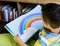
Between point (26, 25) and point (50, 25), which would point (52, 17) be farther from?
point (26, 25)

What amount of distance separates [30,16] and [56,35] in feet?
1.30

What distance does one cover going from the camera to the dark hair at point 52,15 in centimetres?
125

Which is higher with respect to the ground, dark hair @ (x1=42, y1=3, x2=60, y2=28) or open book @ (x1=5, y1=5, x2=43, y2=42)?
dark hair @ (x1=42, y1=3, x2=60, y2=28)

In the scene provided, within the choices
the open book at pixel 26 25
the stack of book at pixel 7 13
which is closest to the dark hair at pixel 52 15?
the open book at pixel 26 25

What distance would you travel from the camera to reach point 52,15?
1267 millimetres

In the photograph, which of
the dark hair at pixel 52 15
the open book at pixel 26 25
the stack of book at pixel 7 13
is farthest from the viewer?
the stack of book at pixel 7 13

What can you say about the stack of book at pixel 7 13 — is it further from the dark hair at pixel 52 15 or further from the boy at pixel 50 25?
the dark hair at pixel 52 15

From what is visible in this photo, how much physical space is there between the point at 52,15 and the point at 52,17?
0.05 feet

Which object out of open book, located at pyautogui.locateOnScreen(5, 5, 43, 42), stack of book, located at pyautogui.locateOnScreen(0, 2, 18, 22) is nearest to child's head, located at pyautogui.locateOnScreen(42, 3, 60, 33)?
open book, located at pyautogui.locateOnScreen(5, 5, 43, 42)

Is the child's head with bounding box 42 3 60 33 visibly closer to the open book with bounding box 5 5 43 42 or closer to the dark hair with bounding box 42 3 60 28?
the dark hair with bounding box 42 3 60 28

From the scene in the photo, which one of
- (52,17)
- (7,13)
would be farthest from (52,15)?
(7,13)

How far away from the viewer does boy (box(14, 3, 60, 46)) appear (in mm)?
1261

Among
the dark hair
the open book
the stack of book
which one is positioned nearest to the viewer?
the dark hair

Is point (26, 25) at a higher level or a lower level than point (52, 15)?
lower
